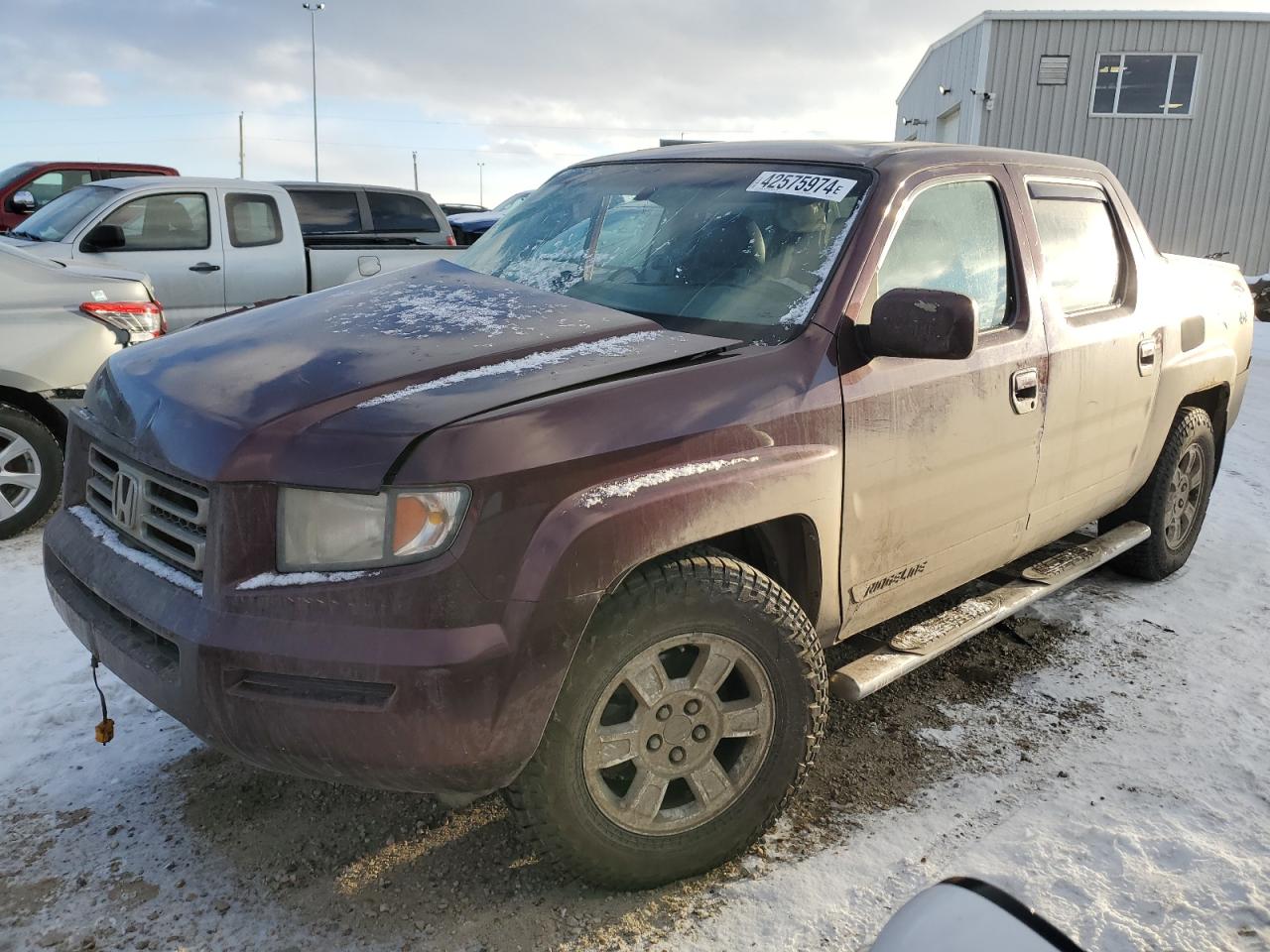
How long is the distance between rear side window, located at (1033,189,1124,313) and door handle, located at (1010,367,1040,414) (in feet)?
1.40

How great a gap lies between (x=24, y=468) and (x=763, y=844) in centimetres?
434

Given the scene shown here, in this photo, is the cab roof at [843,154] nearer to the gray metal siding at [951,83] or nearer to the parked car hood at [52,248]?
the parked car hood at [52,248]

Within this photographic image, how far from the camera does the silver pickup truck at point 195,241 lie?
26.6ft

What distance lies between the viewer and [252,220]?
29.2 feet

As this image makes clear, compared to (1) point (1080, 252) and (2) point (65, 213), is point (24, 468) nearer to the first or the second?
(2) point (65, 213)

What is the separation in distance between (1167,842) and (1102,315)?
1950mm

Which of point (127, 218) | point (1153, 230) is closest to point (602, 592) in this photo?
point (127, 218)

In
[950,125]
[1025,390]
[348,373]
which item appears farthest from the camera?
[950,125]

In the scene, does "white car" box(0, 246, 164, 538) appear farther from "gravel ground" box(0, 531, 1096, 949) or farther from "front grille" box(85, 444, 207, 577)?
"front grille" box(85, 444, 207, 577)

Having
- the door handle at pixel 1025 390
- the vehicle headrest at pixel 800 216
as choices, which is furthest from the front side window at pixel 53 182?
the door handle at pixel 1025 390

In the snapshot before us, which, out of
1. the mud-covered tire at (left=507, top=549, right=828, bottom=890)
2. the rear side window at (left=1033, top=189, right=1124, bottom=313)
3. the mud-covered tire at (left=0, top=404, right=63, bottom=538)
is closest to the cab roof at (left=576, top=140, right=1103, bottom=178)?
A: the rear side window at (left=1033, top=189, right=1124, bottom=313)

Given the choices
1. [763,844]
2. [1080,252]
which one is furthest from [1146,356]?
[763,844]

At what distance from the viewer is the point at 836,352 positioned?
9.02 feet

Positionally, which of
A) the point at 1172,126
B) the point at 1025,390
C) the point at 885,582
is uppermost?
the point at 1172,126
